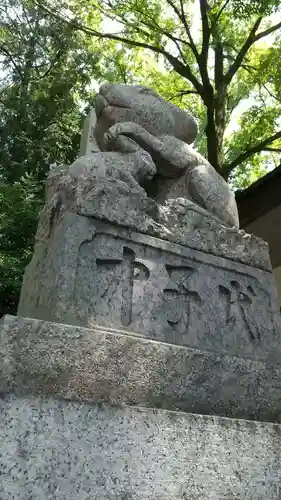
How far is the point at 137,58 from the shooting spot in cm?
1013

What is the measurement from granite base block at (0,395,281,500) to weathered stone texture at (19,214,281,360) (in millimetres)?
457

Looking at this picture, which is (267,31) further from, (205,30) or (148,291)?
(148,291)

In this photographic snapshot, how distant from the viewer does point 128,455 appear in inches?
72.7

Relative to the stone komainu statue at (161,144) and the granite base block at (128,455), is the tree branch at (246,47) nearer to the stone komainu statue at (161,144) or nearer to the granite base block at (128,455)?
the stone komainu statue at (161,144)

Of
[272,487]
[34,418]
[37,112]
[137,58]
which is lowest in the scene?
[272,487]

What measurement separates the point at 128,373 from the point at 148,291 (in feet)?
1.81

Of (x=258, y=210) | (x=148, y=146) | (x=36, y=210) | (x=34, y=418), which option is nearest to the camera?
(x=34, y=418)

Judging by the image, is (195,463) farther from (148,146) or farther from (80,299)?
(148,146)

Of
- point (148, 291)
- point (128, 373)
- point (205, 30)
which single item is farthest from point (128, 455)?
point (205, 30)

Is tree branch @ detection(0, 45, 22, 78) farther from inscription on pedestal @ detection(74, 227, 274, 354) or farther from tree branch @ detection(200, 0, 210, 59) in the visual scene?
inscription on pedestal @ detection(74, 227, 274, 354)

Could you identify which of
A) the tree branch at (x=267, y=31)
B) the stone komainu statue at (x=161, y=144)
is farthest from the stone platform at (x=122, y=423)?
the tree branch at (x=267, y=31)

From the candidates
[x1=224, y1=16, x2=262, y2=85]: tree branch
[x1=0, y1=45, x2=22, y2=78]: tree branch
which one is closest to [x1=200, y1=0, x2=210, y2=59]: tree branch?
[x1=224, y1=16, x2=262, y2=85]: tree branch

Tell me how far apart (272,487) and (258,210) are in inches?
210

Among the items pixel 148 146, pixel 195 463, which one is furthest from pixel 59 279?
pixel 148 146
